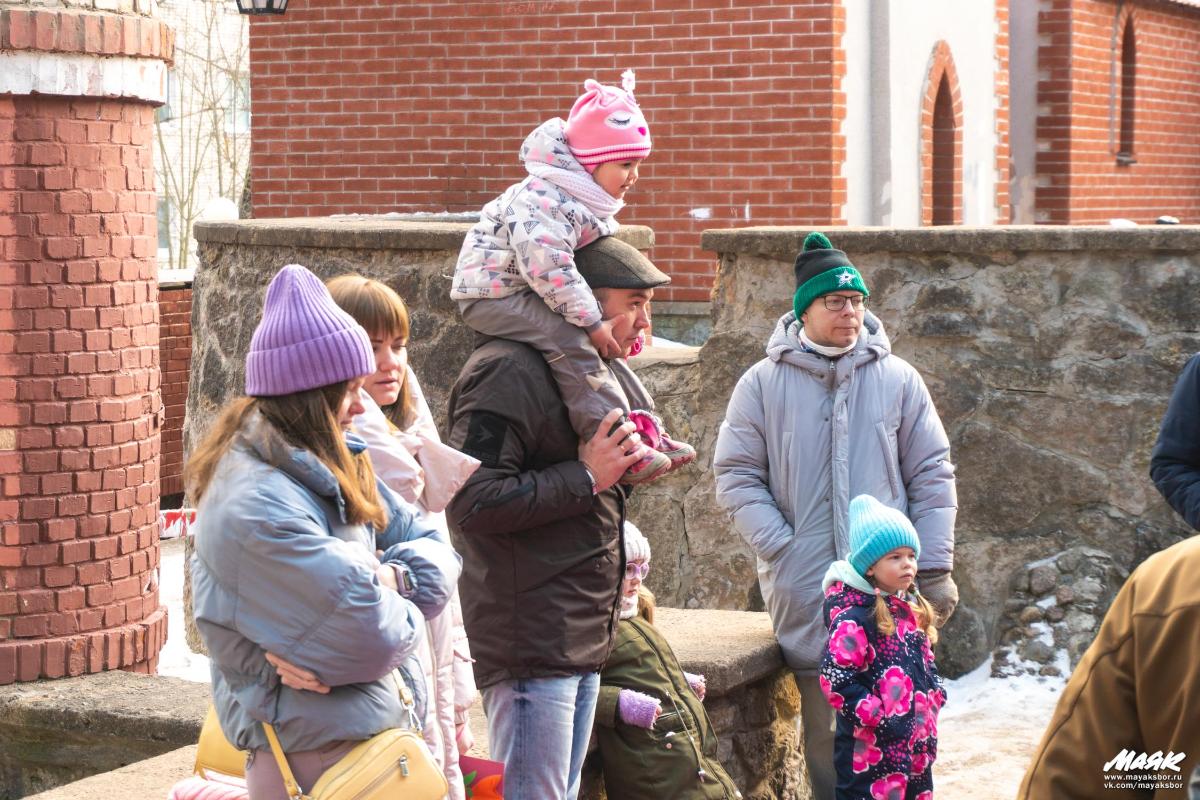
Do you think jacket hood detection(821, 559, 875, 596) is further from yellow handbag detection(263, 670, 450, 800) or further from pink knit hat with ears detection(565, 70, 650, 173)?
yellow handbag detection(263, 670, 450, 800)

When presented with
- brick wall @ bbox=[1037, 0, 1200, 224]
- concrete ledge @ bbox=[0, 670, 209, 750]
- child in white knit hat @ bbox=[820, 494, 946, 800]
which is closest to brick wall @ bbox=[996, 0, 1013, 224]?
brick wall @ bbox=[1037, 0, 1200, 224]

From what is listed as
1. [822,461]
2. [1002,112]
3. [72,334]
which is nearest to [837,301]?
[822,461]

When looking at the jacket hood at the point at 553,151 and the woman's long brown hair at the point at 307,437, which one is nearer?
the woman's long brown hair at the point at 307,437

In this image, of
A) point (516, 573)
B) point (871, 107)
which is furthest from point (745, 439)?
point (871, 107)

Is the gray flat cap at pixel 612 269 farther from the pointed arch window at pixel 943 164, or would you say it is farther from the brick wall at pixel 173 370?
the brick wall at pixel 173 370

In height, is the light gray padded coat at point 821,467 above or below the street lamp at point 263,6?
below

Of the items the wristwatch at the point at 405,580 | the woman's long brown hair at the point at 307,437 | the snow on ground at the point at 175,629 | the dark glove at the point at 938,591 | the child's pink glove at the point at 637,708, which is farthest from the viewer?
the snow on ground at the point at 175,629

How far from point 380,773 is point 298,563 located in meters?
0.38

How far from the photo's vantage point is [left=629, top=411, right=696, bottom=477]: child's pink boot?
377cm

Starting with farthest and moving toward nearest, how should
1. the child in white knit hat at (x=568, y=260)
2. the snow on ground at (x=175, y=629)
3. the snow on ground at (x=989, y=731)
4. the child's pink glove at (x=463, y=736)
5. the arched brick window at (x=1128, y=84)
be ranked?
the arched brick window at (x=1128, y=84)
the snow on ground at (x=175, y=629)
the snow on ground at (x=989, y=731)
the child in white knit hat at (x=568, y=260)
the child's pink glove at (x=463, y=736)

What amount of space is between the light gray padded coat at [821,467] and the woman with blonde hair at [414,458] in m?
1.32

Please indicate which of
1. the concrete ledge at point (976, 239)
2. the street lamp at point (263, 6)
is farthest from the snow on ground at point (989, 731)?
the street lamp at point (263, 6)

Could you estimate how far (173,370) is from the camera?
41.5 feet

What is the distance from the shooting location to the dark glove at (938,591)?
439 centimetres
